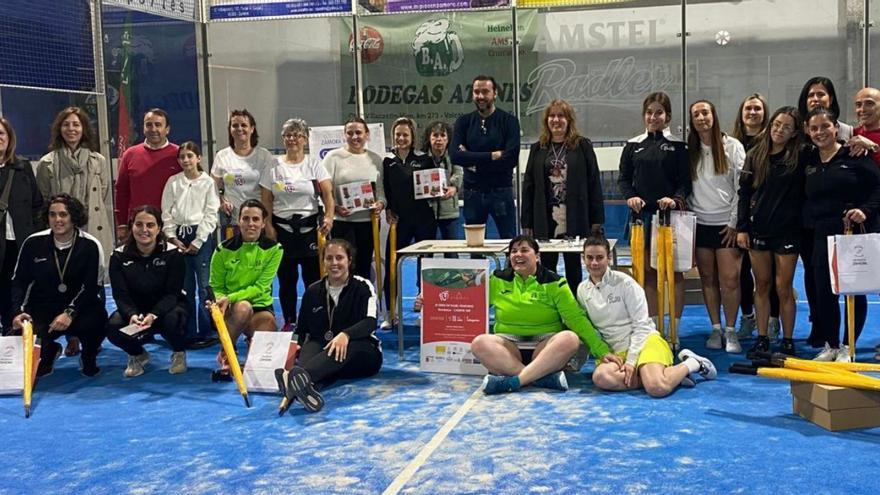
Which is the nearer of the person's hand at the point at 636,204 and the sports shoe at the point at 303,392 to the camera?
the sports shoe at the point at 303,392

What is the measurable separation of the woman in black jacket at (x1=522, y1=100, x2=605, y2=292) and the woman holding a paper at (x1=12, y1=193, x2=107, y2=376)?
8.77 ft

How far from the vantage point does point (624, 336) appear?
4.64m

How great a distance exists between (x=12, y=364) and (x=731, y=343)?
4.02 m

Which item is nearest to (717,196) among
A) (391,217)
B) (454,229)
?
(454,229)

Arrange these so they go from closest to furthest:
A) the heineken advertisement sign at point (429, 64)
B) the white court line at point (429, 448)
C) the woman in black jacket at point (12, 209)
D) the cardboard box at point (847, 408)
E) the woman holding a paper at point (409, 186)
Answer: the white court line at point (429, 448)
the cardboard box at point (847, 408)
the woman in black jacket at point (12, 209)
the woman holding a paper at point (409, 186)
the heineken advertisement sign at point (429, 64)

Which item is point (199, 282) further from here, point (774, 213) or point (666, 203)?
point (774, 213)

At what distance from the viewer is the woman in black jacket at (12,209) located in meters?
5.39

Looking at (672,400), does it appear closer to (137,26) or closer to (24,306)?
(24,306)

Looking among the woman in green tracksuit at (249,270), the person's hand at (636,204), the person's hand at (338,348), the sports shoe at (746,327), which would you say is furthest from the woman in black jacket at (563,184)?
the woman in green tracksuit at (249,270)

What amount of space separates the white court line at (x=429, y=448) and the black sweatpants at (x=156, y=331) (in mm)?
1792

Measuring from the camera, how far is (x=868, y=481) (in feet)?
10.1

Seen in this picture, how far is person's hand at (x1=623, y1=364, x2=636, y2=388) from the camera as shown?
14.5 feet

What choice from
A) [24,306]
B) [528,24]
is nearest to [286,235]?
[24,306]

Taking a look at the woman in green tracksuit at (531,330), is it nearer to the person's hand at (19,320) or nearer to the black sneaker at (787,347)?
the black sneaker at (787,347)
